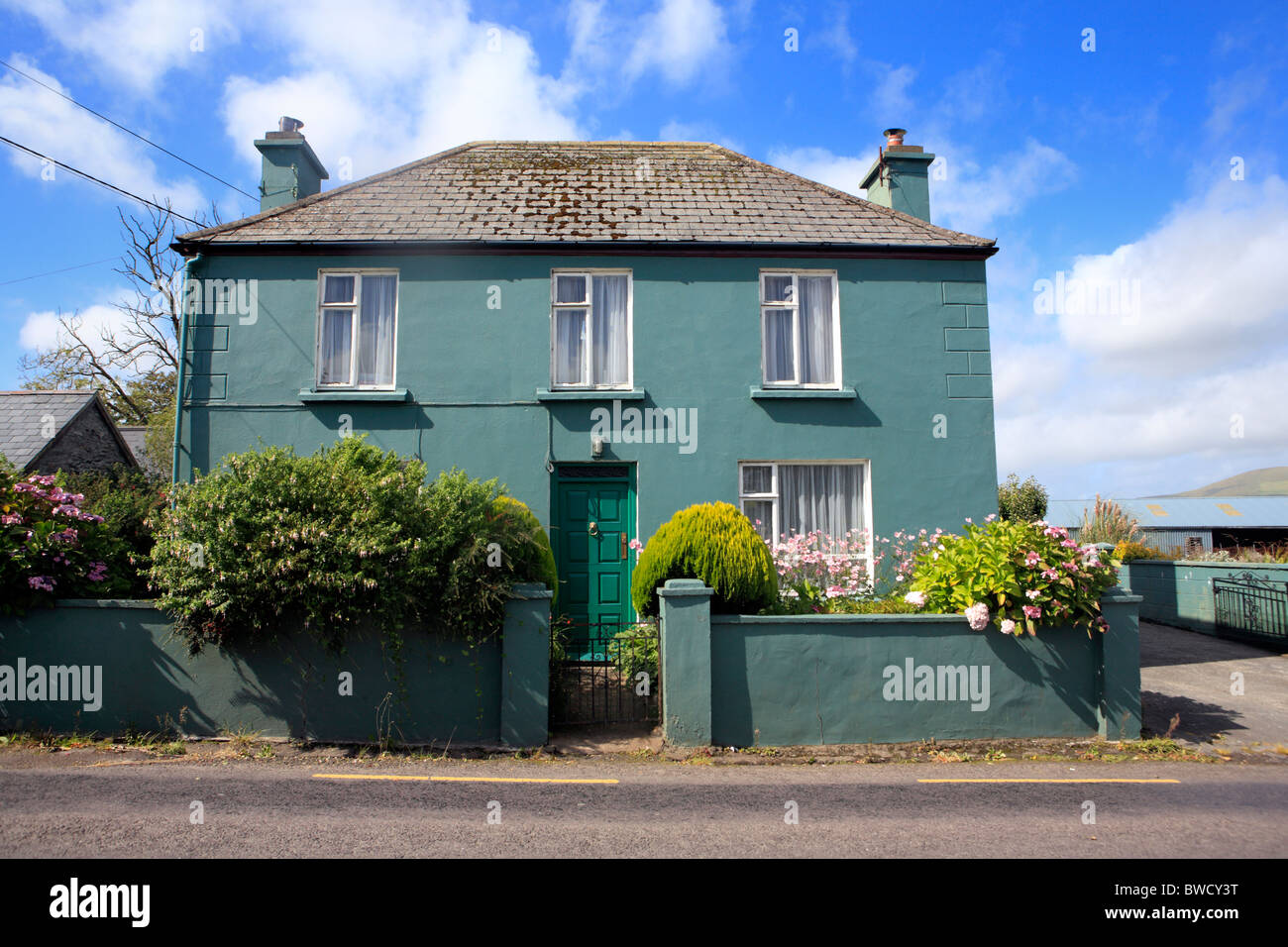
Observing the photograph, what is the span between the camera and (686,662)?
22.1 ft

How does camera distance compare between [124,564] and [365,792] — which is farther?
[124,564]

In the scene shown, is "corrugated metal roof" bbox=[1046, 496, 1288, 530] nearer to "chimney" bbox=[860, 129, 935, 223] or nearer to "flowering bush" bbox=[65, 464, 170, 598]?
"chimney" bbox=[860, 129, 935, 223]

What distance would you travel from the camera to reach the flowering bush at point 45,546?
679 cm

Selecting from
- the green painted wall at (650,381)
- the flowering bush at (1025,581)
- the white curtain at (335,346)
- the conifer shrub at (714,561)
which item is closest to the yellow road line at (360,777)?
the conifer shrub at (714,561)

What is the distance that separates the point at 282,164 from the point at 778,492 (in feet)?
33.6

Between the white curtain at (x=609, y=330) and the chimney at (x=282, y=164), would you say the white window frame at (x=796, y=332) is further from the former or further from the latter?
the chimney at (x=282, y=164)

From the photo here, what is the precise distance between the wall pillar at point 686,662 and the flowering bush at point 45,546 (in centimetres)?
593

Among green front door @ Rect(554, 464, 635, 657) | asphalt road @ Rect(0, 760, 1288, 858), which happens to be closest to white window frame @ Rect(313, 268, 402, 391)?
green front door @ Rect(554, 464, 635, 657)

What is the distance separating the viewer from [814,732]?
6832 mm

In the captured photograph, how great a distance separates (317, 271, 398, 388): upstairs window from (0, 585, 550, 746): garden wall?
16.0 feet

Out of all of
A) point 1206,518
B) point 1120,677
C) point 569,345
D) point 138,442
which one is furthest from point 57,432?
point 1206,518

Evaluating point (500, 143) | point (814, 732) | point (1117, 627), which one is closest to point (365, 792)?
point (814, 732)

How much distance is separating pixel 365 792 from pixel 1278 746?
8801mm

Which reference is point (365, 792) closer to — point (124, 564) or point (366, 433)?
point (124, 564)
